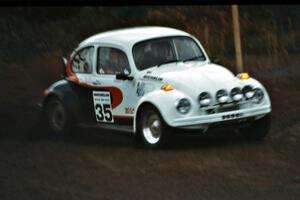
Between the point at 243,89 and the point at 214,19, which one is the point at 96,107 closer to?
the point at 243,89

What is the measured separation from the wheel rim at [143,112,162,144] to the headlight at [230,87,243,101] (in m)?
1.10

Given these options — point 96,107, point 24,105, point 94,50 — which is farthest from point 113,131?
point 24,105

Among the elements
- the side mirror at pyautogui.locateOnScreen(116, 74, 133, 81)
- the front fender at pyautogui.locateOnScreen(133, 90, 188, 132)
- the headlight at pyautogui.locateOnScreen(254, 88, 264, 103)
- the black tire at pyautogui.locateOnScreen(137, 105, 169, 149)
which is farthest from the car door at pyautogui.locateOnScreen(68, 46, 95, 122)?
the headlight at pyautogui.locateOnScreen(254, 88, 264, 103)

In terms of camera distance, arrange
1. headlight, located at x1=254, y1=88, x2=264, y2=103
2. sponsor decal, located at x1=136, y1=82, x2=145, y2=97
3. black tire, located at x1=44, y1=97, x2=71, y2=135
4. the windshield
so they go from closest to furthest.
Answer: headlight, located at x1=254, y1=88, x2=264, y2=103
sponsor decal, located at x1=136, y1=82, x2=145, y2=97
the windshield
black tire, located at x1=44, y1=97, x2=71, y2=135

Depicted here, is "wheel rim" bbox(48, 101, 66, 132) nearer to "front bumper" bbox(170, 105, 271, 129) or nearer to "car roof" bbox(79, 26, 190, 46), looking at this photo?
"car roof" bbox(79, 26, 190, 46)

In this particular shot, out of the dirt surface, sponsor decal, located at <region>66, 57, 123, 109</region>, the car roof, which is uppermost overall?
the car roof

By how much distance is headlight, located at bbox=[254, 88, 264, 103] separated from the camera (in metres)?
13.0

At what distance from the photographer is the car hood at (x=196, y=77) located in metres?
12.7

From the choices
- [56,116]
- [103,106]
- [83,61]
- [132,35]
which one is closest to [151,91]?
[103,106]

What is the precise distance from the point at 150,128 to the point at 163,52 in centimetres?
144

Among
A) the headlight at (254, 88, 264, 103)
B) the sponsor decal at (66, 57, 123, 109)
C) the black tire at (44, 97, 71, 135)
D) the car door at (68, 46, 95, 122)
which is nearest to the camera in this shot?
the headlight at (254, 88, 264, 103)

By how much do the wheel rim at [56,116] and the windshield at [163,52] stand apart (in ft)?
6.04

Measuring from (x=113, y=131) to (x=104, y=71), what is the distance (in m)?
0.94

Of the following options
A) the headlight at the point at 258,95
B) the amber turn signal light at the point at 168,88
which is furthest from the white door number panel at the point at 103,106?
the headlight at the point at 258,95
